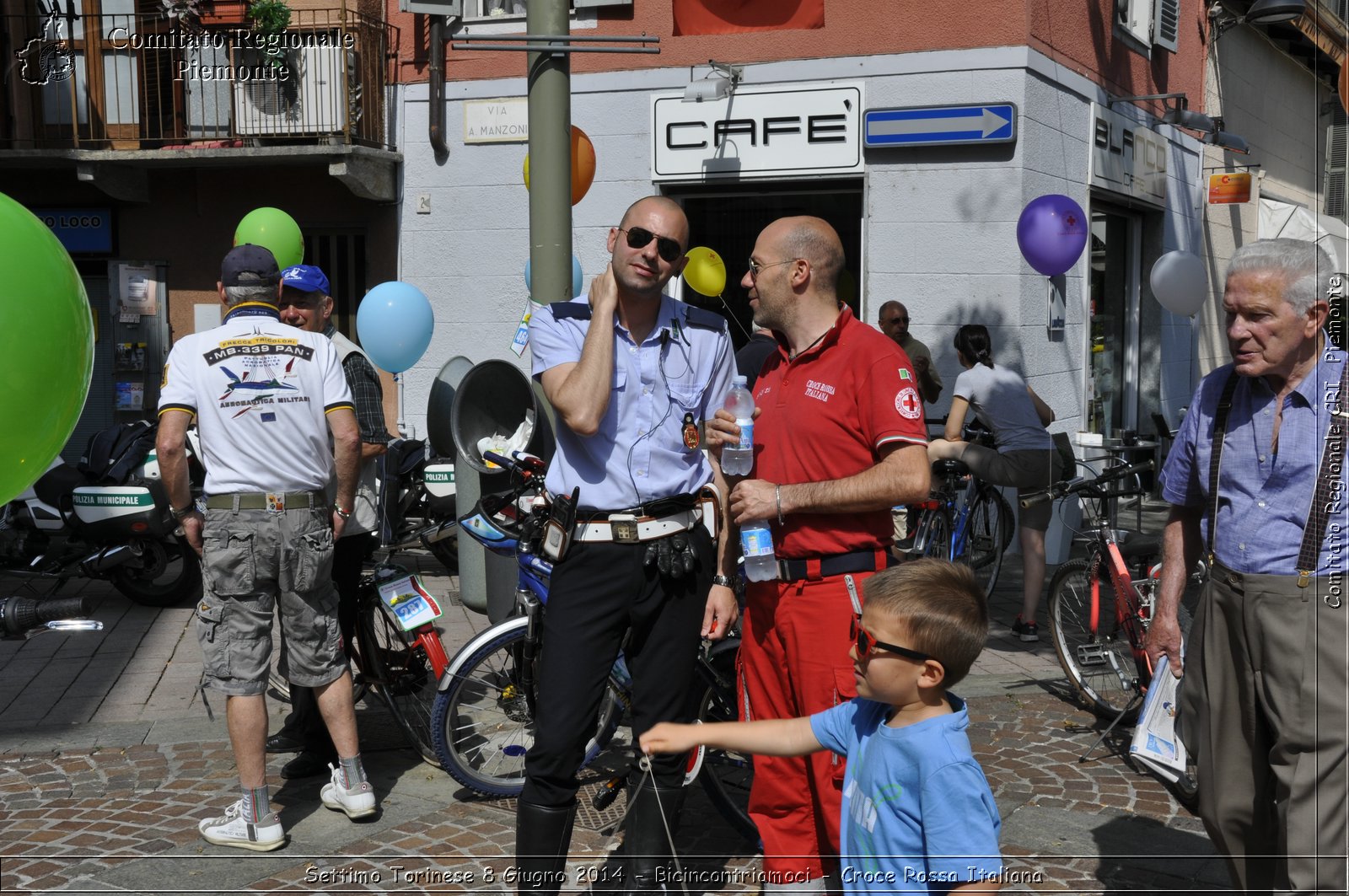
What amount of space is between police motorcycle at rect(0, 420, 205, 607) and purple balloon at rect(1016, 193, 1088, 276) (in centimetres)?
606

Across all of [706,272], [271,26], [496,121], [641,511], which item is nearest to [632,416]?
[641,511]

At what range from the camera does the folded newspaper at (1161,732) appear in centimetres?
358

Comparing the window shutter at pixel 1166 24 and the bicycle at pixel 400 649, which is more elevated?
the window shutter at pixel 1166 24

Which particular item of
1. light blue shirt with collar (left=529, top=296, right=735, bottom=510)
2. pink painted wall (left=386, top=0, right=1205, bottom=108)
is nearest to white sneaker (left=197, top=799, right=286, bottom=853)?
light blue shirt with collar (left=529, top=296, right=735, bottom=510)

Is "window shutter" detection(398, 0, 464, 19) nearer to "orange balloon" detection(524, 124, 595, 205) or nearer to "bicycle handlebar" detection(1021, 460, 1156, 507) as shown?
"orange balloon" detection(524, 124, 595, 205)

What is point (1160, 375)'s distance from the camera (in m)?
14.4

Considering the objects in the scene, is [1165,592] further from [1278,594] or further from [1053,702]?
[1053,702]

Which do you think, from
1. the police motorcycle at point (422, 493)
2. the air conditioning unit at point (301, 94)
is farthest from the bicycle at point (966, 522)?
the air conditioning unit at point (301, 94)

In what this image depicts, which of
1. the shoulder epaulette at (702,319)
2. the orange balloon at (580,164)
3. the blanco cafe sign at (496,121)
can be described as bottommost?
the shoulder epaulette at (702,319)

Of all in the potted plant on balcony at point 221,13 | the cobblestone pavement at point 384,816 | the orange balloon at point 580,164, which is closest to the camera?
the cobblestone pavement at point 384,816

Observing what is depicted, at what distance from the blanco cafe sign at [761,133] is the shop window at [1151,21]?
3551 millimetres

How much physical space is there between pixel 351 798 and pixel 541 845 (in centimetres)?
132

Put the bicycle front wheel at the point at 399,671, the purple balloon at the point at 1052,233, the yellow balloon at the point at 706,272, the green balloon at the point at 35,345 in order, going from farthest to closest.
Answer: the yellow balloon at the point at 706,272 < the purple balloon at the point at 1052,233 < the bicycle front wheel at the point at 399,671 < the green balloon at the point at 35,345

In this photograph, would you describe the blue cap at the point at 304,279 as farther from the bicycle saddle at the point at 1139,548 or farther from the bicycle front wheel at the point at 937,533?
the bicycle front wheel at the point at 937,533
